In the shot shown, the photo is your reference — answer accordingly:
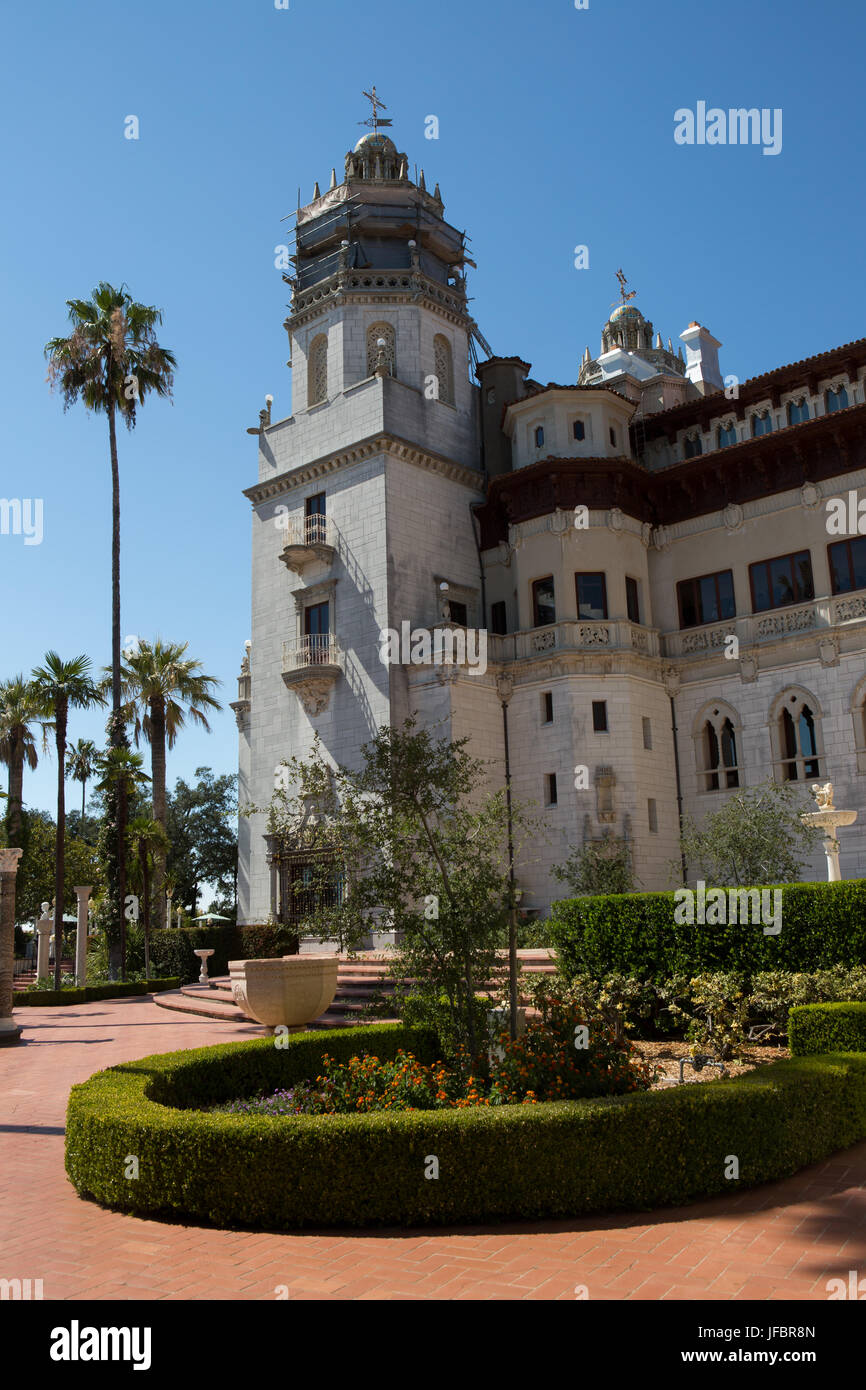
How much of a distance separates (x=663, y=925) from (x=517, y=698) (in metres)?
14.8

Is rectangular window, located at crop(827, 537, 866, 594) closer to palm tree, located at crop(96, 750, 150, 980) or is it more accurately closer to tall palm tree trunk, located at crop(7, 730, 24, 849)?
palm tree, located at crop(96, 750, 150, 980)

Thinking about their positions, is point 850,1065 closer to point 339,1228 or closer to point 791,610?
point 339,1228

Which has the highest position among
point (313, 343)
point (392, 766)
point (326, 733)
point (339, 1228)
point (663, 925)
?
point (313, 343)

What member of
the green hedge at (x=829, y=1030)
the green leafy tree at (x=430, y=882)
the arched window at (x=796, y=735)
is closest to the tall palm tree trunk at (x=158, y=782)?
the arched window at (x=796, y=735)

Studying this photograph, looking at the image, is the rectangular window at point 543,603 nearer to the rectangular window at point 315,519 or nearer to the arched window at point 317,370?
the rectangular window at point 315,519

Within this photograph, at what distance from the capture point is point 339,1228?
7.64 m

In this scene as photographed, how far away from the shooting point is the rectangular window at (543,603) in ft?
103

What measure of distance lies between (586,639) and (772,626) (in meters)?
5.21

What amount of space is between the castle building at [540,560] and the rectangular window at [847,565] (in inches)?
2.4

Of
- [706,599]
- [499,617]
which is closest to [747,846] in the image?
[706,599]

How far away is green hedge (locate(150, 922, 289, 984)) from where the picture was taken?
3042cm

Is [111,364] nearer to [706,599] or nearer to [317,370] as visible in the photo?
[317,370]

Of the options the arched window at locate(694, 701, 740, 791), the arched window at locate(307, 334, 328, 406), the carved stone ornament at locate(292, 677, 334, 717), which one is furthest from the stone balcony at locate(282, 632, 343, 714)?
the arched window at locate(694, 701, 740, 791)
